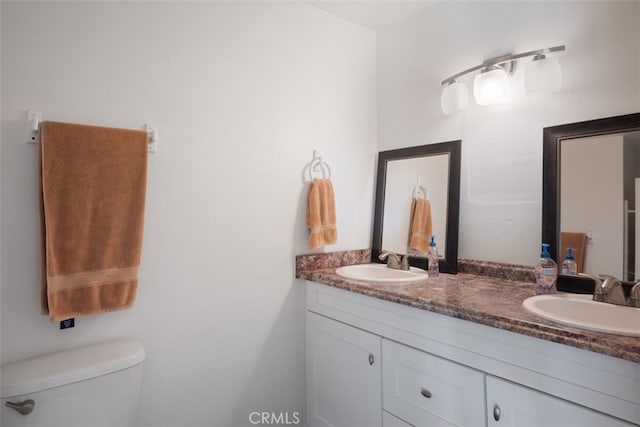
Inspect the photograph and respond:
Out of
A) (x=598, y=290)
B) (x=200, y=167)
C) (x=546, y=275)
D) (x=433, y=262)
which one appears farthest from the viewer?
(x=433, y=262)

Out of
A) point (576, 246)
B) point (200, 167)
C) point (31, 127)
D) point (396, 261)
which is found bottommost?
point (396, 261)

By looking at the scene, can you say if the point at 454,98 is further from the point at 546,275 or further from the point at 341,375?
the point at 341,375

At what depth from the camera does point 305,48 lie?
6.38 ft

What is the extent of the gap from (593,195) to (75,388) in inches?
79.2

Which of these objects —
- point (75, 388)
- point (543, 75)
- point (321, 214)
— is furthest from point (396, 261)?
point (75, 388)

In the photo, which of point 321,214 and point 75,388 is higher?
point 321,214

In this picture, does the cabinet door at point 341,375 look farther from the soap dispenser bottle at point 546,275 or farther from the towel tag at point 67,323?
the towel tag at point 67,323

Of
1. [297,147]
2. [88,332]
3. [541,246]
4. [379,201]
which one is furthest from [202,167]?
[541,246]

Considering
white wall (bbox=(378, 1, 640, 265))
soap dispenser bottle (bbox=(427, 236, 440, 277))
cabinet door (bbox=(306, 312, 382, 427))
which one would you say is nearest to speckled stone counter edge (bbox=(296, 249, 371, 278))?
cabinet door (bbox=(306, 312, 382, 427))

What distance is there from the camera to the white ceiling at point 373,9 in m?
1.95

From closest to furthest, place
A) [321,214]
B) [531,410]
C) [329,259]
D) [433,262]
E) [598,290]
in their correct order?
[531,410] < [598,290] < [433,262] < [321,214] < [329,259]

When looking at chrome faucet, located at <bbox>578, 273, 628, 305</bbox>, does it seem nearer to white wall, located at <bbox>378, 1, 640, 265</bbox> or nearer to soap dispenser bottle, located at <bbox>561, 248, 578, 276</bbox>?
soap dispenser bottle, located at <bbox>561, 248, 578, 276</bbox>

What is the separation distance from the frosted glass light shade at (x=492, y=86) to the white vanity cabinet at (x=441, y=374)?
3.45 feet

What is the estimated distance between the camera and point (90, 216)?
1.29 meters
